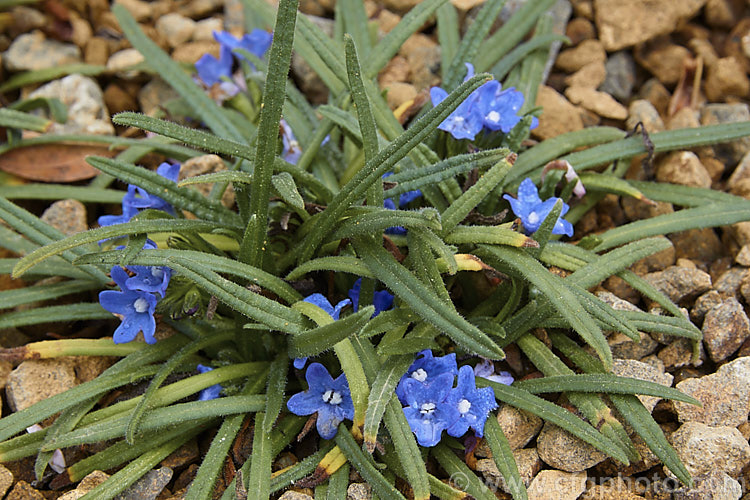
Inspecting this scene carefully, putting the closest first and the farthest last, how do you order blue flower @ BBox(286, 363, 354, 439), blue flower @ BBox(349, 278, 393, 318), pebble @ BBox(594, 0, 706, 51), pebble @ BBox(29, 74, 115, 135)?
blue flower @ BBox(286, 363, 354, 439)
blue flower @ BBox(349, 278, 393, 318)
pebble @ BBox(29, 74, 115, 135)
pebble @ BBox(594, 0, 706, 51)

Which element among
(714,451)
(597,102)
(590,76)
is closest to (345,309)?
(714,451)

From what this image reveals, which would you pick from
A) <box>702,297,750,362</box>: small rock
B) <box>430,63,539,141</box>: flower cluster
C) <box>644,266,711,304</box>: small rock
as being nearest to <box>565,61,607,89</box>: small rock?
<box>430,63,539,141</box>: flower cluster

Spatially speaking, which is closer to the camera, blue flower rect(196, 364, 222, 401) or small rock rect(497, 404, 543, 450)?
small rock rect(497, 404, 543, 450)

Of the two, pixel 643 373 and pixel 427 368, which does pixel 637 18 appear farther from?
pixel 427 368

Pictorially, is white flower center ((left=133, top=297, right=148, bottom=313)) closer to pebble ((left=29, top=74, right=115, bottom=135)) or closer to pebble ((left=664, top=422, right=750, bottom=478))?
pebble ((left=29, top=74, right=115, bottom=135))

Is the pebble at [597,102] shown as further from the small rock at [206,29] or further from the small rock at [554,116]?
the small rock at [206,29]

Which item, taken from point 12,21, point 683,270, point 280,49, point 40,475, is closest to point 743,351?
point 683,270

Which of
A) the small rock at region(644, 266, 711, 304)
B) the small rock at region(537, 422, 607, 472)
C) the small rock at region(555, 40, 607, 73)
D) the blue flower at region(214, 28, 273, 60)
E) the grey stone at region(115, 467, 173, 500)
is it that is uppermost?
the blue flower at region(214, 28, 273, 60)
